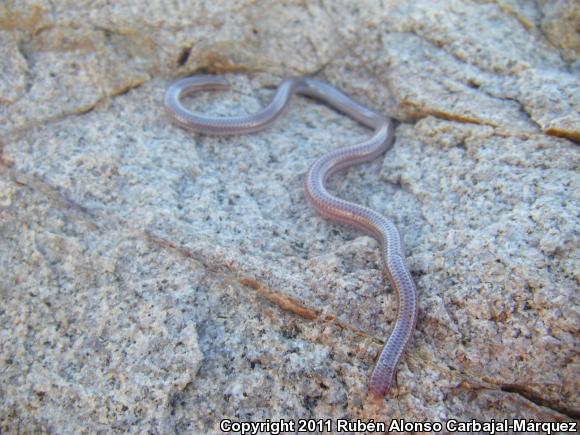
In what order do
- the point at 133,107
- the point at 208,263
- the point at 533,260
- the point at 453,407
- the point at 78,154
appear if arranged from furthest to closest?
the point at 133,107, the point at 78,154, the point at 208,263, the point at 533,260, the point at 453,407

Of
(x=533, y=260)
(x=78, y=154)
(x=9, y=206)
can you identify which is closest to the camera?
(x=533, y=260)

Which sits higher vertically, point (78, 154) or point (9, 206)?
point (78, 154)

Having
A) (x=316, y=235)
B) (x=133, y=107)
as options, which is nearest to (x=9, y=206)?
(x=133, y=107)

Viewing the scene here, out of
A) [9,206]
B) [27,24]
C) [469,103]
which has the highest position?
[469,103]

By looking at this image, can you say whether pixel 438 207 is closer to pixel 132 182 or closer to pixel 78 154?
pixel 132 182

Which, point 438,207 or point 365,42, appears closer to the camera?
point 438,207
